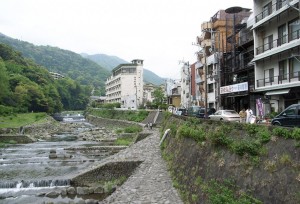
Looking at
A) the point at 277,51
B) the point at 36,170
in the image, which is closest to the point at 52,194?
the point at 36,170

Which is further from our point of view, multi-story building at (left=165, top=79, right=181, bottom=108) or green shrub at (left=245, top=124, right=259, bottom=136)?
multi-story building at (left=165, top=79, right=181, bottom=108)

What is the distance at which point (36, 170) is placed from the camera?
87.8 ft

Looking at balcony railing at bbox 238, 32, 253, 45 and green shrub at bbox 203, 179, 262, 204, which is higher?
balcony railing at bbox 238, 32, 253, 45

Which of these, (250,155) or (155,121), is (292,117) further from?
(155,121)

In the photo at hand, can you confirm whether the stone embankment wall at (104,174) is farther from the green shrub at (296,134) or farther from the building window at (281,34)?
the building window at (281,34)

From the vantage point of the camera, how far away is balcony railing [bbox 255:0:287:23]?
2824cm

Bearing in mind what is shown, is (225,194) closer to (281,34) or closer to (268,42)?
(281,34)

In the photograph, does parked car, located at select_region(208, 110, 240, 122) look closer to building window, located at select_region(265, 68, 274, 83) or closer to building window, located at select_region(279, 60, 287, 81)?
building window, located at select_region(279, 60, 287, 81)

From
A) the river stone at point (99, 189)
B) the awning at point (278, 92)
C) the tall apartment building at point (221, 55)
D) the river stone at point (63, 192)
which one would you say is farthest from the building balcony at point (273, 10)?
the river stone at point (63, 192)

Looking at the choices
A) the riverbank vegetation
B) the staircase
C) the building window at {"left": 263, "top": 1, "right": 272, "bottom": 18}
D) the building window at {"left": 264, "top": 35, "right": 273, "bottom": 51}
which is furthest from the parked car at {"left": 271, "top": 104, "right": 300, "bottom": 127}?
the riverbank vegetation

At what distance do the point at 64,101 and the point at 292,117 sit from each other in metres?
141

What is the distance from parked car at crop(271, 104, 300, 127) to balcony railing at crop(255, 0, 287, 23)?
16.1m

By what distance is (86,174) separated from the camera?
73.0 ft

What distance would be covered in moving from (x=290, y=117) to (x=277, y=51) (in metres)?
14.1
